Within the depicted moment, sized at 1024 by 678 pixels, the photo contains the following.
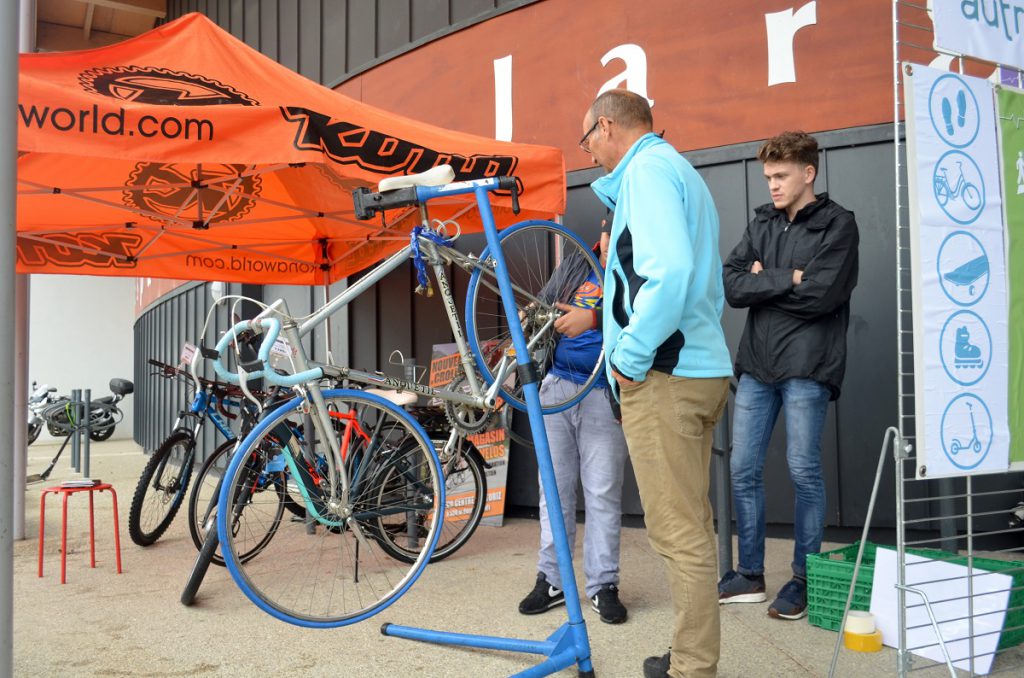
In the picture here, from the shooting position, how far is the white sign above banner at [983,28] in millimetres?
2326

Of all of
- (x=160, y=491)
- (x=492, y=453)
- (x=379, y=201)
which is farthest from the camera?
(x=492, y=453)

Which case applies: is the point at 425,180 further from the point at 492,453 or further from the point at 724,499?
the point at 492,453

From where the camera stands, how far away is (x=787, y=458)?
10.7 feet

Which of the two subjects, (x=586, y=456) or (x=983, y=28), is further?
(x=586, y=456)

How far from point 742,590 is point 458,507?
164cm

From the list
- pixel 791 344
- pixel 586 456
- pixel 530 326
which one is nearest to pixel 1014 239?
pixel 791 344

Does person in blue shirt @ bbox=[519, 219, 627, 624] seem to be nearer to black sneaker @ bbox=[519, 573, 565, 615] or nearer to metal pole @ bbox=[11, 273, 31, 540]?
black sneaker @ bbox=[519, 573, 565, 615]

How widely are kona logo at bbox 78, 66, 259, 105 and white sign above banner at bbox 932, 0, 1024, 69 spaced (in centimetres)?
256

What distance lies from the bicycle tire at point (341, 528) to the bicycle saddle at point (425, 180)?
73 centimetres

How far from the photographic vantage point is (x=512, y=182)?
9.03 ft

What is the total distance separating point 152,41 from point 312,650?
2809mm

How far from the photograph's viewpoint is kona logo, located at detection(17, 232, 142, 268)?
4.98 metres

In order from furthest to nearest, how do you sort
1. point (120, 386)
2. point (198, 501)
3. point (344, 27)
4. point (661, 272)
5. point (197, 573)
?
point (120, 386) → point (344, 27) → point (198, 501) → point (197, 573) → point (661, 272)

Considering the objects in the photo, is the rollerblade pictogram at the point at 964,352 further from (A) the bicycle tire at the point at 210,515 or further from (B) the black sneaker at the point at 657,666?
(A) the bicycle tire at the point at 210,515
